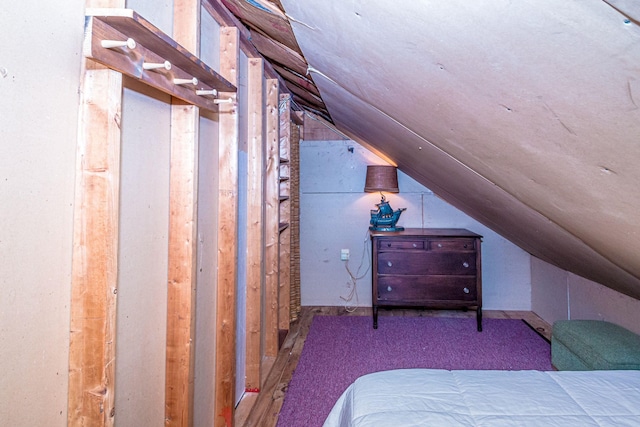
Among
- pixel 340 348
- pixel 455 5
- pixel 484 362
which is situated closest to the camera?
pixel 455 5

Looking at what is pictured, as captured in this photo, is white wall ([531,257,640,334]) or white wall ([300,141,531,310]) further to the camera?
white wall ([300,141,531,310])

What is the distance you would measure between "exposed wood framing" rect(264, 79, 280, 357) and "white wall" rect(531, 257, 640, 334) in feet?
7.99

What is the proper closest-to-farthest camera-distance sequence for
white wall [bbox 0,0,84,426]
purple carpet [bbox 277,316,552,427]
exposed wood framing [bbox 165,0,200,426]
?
white wall [bbox 0,0,84,426]
exposed wood framing [bbox 165,0,200,426]
purple carpet [bbox 277,316,552,427]

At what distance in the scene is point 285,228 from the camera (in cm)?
309

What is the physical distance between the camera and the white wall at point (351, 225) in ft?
12.7

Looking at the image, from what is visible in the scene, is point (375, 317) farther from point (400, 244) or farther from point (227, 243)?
point (227, 243)

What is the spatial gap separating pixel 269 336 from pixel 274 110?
1756mm

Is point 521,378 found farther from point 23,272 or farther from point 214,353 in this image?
point 23,272

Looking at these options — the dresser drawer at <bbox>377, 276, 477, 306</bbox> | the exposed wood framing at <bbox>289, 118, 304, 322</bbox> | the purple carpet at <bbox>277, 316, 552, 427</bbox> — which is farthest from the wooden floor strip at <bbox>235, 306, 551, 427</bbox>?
the dresser drawer at <bbox>377, 276, 477, 306</bbox>

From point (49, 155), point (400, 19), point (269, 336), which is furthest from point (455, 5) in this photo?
point (269, 336)

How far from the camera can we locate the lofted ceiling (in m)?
0.60

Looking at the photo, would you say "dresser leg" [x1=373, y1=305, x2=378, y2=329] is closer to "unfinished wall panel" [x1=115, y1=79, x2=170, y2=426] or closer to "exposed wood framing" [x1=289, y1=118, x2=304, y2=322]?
"exposed wood framing" [x1=289, y1=118, x2=304, y2=322]

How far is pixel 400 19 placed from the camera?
874mm

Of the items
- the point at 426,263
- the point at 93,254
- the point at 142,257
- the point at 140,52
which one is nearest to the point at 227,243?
the point at 142,257
